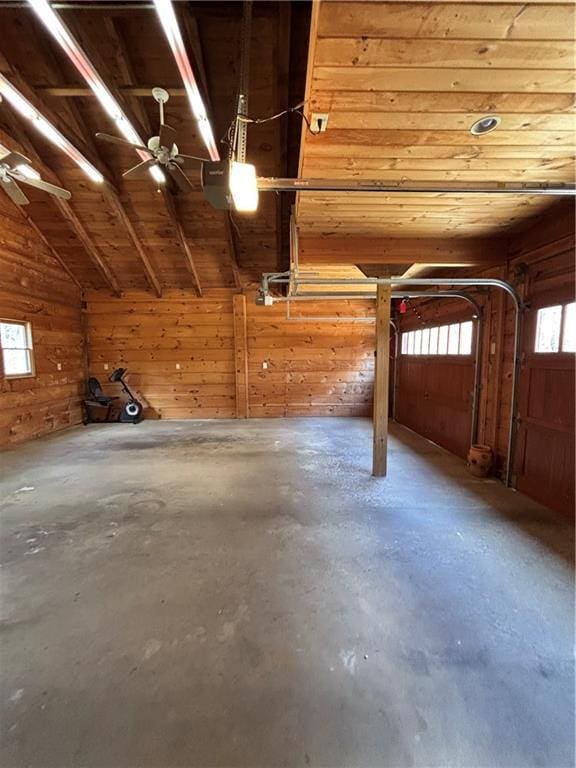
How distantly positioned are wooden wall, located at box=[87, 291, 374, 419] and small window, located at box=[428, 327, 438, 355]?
188cm

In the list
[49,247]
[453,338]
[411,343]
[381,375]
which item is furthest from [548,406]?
[49,247]

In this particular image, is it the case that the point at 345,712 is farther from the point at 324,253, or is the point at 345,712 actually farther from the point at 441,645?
the point at 324,253

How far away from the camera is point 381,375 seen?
3.68m

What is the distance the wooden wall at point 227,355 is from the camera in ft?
23.5

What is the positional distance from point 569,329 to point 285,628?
320cm

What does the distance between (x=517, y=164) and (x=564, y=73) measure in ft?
2.42

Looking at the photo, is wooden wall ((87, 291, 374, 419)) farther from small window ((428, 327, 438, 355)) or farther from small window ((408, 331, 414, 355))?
small window ((428, 327, 438, 355))

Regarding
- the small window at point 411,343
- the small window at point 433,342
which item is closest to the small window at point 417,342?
the small window at point 411,343

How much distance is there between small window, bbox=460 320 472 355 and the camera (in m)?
4.43

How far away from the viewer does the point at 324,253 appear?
11.5 feet

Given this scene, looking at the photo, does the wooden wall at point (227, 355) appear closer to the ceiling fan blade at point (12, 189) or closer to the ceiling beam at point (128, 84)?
the ceiling beam at point (128, 84)

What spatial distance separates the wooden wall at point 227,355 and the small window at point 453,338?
2.49 m

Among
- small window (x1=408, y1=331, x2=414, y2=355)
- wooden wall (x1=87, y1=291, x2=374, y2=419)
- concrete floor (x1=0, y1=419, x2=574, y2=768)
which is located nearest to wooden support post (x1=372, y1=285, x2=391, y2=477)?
concrete floor (x1=0, y1=419, x2=574, y2=768)

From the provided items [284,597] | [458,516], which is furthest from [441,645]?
[458,516]
